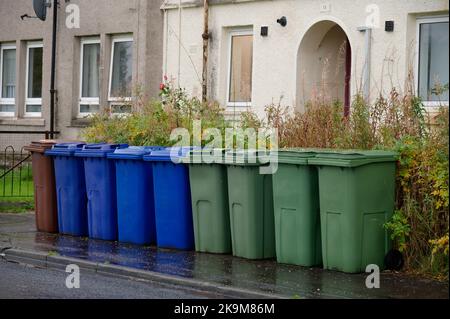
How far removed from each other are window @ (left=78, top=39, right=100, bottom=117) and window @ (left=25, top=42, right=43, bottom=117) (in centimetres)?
161

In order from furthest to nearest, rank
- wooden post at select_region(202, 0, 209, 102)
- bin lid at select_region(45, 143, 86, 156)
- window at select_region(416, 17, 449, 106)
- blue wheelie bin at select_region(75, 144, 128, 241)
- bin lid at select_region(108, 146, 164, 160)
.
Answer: wooden post at select_region(202, 0, 209, 102) → window at select_region(416, 17, 449, 106) → bin lid at select_region(45, 143, 86, 156) → blue wheelie bin at select_region(75, 144, 128, 241) → bin lid at select_region(108, 146, 164, 160)

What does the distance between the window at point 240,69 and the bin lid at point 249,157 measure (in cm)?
676

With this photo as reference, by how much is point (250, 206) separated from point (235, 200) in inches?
9.0

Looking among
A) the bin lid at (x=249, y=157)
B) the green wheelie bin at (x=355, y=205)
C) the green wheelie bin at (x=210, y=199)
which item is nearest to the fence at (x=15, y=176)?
the green wheelie bin at (x=210, y=199)

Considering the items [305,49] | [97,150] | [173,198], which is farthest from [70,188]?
[305,49]

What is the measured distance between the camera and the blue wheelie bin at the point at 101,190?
12.8 metres

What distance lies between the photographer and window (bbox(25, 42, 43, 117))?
74.9ft

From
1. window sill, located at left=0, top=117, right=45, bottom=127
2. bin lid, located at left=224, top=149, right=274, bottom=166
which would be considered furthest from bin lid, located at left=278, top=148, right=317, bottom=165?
window sill, located at left=0, top=117, right=45, bottom=127

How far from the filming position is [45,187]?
1372 centimetres

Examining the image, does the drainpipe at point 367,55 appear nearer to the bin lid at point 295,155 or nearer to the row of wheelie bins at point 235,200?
the row of wheelie bins at point 235,200

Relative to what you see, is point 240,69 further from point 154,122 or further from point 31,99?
point 31,99

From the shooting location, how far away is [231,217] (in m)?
11.4

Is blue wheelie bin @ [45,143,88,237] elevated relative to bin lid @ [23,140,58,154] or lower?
lower

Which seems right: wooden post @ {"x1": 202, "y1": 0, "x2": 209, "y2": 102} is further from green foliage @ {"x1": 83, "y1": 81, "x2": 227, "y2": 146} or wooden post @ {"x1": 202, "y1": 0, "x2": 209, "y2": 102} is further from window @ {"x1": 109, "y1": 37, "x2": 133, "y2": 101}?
green foliage @ {"x1": 83, "y1": 81, "x2": 227, "y2": 146}
